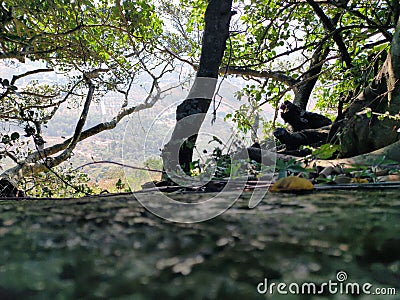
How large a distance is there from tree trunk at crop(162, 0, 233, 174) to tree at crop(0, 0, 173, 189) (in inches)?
16.6

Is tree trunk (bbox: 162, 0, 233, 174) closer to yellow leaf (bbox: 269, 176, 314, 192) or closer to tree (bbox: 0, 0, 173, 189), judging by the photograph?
tree (bbox: 0, 0, 173, 189)

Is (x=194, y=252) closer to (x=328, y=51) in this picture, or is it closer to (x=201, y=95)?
(x=201, y=95)

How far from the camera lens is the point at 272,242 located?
461 mm

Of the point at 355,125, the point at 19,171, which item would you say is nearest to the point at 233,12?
the point at 355,125

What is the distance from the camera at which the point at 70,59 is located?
393 centimetres

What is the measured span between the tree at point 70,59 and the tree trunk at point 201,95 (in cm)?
42

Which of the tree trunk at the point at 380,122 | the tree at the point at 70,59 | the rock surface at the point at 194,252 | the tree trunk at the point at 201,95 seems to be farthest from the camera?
the tree at the point at 70,59

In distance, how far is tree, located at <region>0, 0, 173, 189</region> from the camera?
3.52m

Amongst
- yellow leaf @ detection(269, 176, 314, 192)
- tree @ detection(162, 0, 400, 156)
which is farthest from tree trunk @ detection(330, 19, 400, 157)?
yellow leaf @ detection(269, 176, 314, 192)

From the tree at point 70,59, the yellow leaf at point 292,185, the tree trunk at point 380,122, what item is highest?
the tree at point 70,59

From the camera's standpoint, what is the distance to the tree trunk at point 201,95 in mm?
2423

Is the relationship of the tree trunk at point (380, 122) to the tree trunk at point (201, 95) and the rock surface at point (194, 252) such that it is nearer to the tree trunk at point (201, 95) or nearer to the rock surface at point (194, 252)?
the tree trunk at point (201, 95)

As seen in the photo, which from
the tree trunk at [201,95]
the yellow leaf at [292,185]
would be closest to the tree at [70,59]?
the tree trunk at [201,95]

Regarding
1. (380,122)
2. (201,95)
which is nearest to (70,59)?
(201,95)
